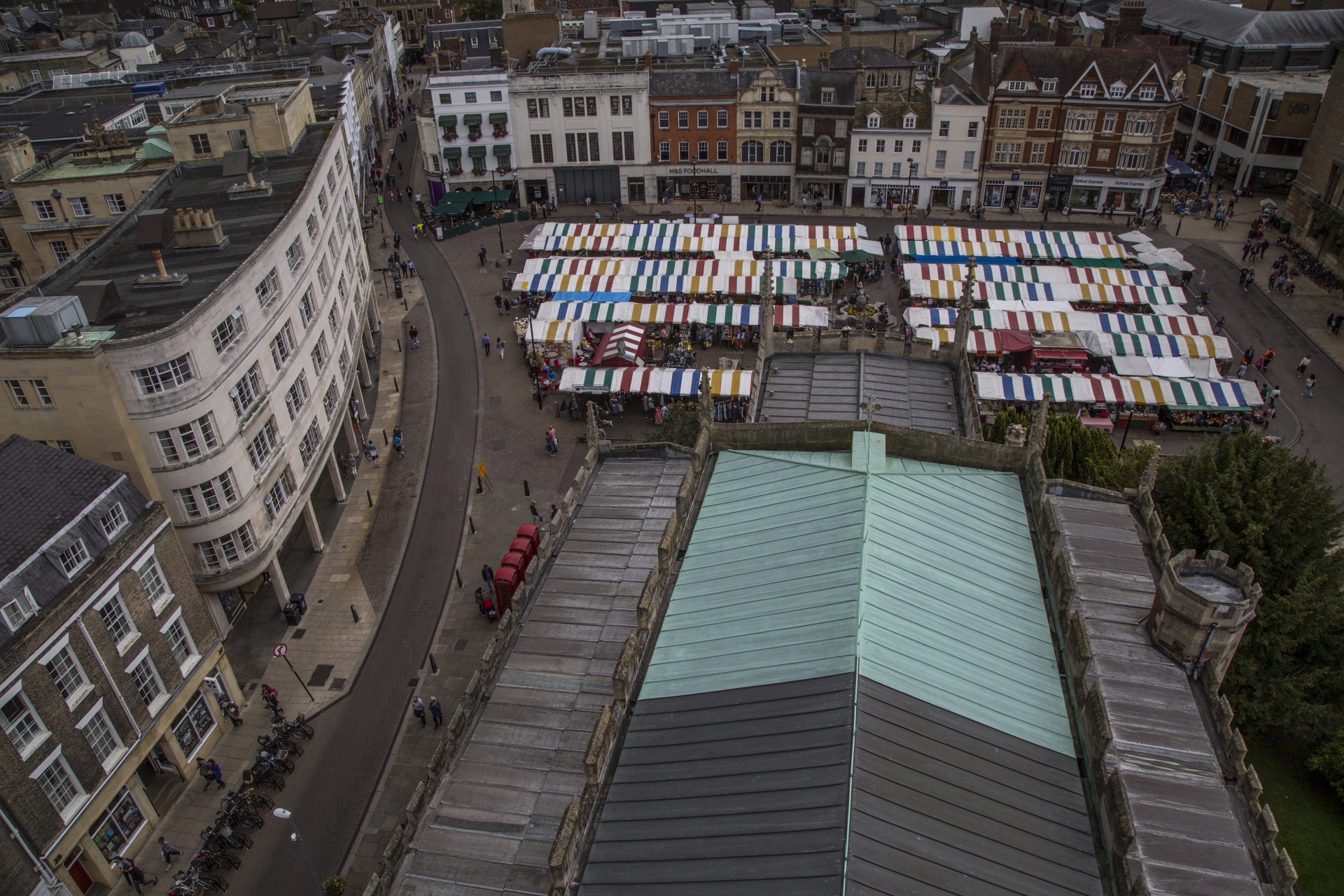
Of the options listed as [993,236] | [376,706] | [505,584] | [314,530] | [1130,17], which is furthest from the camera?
[1130,17]

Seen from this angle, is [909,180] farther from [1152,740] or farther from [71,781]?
[71,781]

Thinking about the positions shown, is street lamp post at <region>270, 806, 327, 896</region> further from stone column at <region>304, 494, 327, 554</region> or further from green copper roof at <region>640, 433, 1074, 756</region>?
stone column at <region>304, 494, 327, 554</region>

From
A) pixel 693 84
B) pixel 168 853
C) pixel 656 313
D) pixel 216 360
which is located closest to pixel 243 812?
pixel 168 853

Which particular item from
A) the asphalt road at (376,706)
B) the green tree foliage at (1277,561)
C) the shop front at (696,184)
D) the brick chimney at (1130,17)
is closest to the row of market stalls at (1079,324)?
the green tree foliage at (1277,561)

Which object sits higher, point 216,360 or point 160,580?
point 216,360

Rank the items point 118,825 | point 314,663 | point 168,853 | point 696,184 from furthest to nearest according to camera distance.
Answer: point 696,184 < point 314,663 < point 168,853 < point 118,825

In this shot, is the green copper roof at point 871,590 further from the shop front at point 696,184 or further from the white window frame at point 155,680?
the shop front at point 696,184
